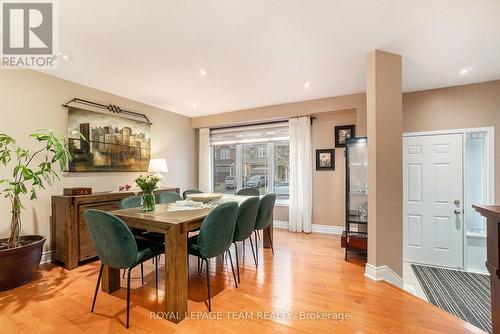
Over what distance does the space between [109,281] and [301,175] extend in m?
3.43

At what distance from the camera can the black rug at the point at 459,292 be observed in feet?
7.24

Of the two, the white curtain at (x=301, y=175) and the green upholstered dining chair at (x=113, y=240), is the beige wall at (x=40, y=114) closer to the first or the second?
the green upholstered dining chair at (x=113, y=240)

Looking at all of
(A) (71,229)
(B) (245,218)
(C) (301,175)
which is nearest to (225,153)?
(C) (301,175)

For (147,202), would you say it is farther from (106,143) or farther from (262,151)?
(262,151)

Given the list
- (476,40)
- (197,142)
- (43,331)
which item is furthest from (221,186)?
(476,40)

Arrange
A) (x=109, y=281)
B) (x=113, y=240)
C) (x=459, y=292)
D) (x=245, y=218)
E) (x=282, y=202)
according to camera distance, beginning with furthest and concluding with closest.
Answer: (x=282, y=202), (x=459, y=292), (x=245, y=218), (x=109, y=281), (x=113, y=240)

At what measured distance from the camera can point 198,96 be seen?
4012mm

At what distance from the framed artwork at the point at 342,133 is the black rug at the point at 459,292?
228 cm

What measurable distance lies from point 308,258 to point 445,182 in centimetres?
240

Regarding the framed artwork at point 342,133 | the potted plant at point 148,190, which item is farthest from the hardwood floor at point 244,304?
the framed artwork at point 342,133

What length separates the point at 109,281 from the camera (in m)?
2.26

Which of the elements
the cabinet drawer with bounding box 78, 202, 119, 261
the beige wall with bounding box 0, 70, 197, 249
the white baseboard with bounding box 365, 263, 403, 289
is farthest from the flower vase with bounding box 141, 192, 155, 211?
the white baseboard with bounding box 365, 263, 403, 289

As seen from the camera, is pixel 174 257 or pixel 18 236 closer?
pixel 174 257

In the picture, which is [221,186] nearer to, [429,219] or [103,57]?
[103,57]
